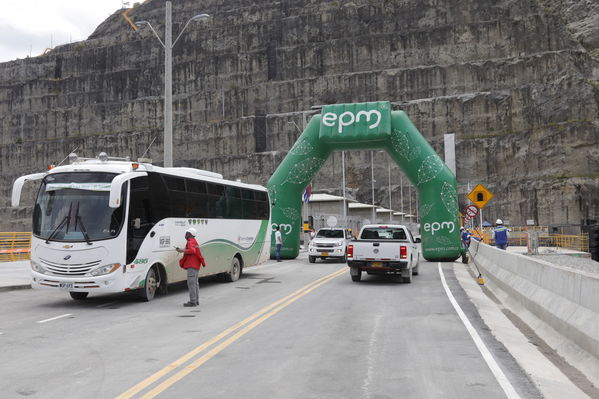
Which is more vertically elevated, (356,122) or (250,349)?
(356,122)

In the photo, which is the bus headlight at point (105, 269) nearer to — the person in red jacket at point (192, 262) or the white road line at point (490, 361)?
the person in red jacket at point (192, 262)

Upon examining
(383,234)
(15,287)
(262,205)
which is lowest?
(15,287)

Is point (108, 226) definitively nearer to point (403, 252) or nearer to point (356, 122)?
point (403, 252)

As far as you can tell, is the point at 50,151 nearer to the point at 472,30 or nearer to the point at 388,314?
the point at 472,30

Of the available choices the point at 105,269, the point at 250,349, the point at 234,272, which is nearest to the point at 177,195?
the point at 105,269

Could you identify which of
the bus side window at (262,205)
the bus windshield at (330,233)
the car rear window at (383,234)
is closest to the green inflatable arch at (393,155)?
the bus windshield at (330,233)

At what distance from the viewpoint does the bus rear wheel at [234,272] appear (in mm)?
18197

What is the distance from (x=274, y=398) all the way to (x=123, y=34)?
101 metres


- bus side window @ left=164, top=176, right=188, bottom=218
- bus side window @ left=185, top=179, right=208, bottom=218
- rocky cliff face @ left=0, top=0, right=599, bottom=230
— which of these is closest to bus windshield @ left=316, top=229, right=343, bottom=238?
bus side window @ left=185, top=179, right=208, bottom=218

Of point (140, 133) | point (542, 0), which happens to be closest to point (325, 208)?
point (140, 133)

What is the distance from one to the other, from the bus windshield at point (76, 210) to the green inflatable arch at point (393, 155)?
17.6 m

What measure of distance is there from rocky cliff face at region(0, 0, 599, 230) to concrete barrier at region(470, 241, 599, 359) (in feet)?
176

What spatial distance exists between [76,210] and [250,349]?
6.50 metres

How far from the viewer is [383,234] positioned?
18188mm
